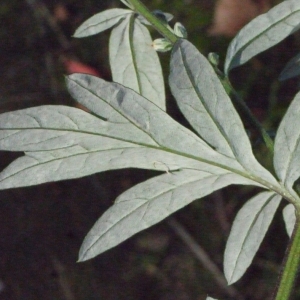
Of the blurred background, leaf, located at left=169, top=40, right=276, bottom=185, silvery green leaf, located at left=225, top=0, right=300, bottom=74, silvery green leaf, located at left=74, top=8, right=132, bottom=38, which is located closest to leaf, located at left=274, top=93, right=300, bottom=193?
leaf, located at left=169, top=40, right=276, bottom=185

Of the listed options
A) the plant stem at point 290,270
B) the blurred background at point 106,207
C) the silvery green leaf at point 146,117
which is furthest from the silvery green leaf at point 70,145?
the blurred background at point 106,207

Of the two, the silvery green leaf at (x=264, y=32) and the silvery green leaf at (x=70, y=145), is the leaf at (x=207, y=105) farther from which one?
the silvery green leaf at (x=264, y=32)

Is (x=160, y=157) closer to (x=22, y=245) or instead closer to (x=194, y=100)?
(x=194, y=100)

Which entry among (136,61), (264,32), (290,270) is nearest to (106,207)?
(136,61)

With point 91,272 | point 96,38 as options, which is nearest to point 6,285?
point 91,272

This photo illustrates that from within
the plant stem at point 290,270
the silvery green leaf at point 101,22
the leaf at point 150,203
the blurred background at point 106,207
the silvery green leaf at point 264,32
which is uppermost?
the silvery green leaf at point 101,22
